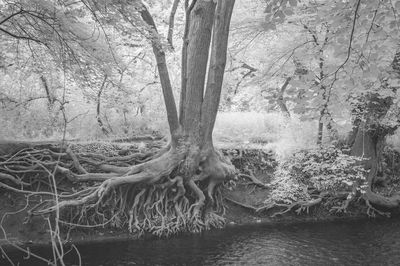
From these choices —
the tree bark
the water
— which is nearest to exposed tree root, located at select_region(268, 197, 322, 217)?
the water

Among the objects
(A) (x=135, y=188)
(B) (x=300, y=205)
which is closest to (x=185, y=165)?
(A) (x=135, y=188)

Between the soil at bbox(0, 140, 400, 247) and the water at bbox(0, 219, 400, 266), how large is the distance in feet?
2.20

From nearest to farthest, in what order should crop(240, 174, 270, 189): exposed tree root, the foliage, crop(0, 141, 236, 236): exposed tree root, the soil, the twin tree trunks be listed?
the soil → crop(0, 141, 236, 236): exposed tree root → the twin tree trunks → the foliage → crop(240, 174, 270, 189): exposed tree root

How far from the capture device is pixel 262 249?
7762 millimetres

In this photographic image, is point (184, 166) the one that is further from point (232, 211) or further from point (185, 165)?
point (232, 211)

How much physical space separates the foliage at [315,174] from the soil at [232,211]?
52 cm

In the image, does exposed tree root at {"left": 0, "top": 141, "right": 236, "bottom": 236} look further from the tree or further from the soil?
the soil

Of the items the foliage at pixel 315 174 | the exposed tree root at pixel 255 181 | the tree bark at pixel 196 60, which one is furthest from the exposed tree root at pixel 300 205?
the tree bark at pixel 196 60

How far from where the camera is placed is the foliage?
1022cm

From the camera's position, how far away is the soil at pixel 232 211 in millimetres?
8227

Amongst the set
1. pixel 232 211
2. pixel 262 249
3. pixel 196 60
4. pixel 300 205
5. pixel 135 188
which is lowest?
pixel 262 249

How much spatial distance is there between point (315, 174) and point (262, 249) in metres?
4.02

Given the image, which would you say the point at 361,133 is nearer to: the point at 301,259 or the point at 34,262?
the point at 301,259

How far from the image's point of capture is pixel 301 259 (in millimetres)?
7156
